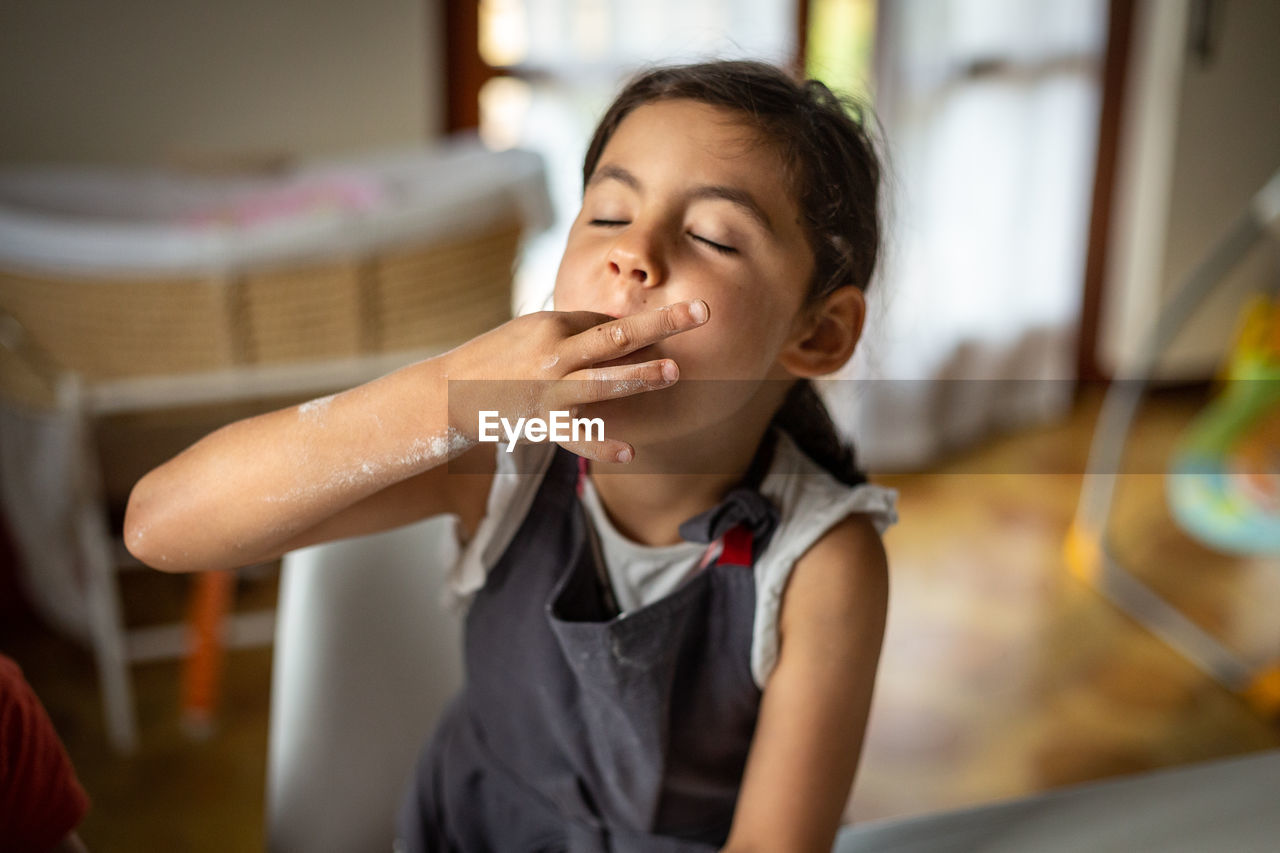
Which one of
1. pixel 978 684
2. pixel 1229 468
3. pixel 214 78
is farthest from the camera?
pixel 214 78

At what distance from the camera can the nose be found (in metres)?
0.49

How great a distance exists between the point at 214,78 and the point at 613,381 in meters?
1.96

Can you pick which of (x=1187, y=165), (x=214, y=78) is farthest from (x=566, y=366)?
(x=214, y=78)

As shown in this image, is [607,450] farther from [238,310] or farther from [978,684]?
[978,684]

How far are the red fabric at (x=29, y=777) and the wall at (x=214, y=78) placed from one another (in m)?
1.67

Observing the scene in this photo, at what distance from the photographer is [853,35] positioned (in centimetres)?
249

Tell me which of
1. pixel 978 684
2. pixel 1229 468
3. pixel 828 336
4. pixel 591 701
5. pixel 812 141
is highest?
pixel 812 141

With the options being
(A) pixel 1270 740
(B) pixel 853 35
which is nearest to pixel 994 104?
(B) pixel 853 35

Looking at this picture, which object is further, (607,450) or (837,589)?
(837,589)

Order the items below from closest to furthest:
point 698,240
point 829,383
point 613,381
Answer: point 613,381, point 698,240, point 829,383

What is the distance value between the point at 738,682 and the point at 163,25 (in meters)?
1.87

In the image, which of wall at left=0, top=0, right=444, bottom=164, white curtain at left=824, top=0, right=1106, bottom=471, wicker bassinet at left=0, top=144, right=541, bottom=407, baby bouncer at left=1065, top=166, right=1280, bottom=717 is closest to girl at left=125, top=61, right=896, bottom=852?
wicker bassinet at left=0, top=144, right=541, bottom=407

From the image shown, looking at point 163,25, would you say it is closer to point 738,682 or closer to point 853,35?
point 853,35

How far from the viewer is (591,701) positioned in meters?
0.65
